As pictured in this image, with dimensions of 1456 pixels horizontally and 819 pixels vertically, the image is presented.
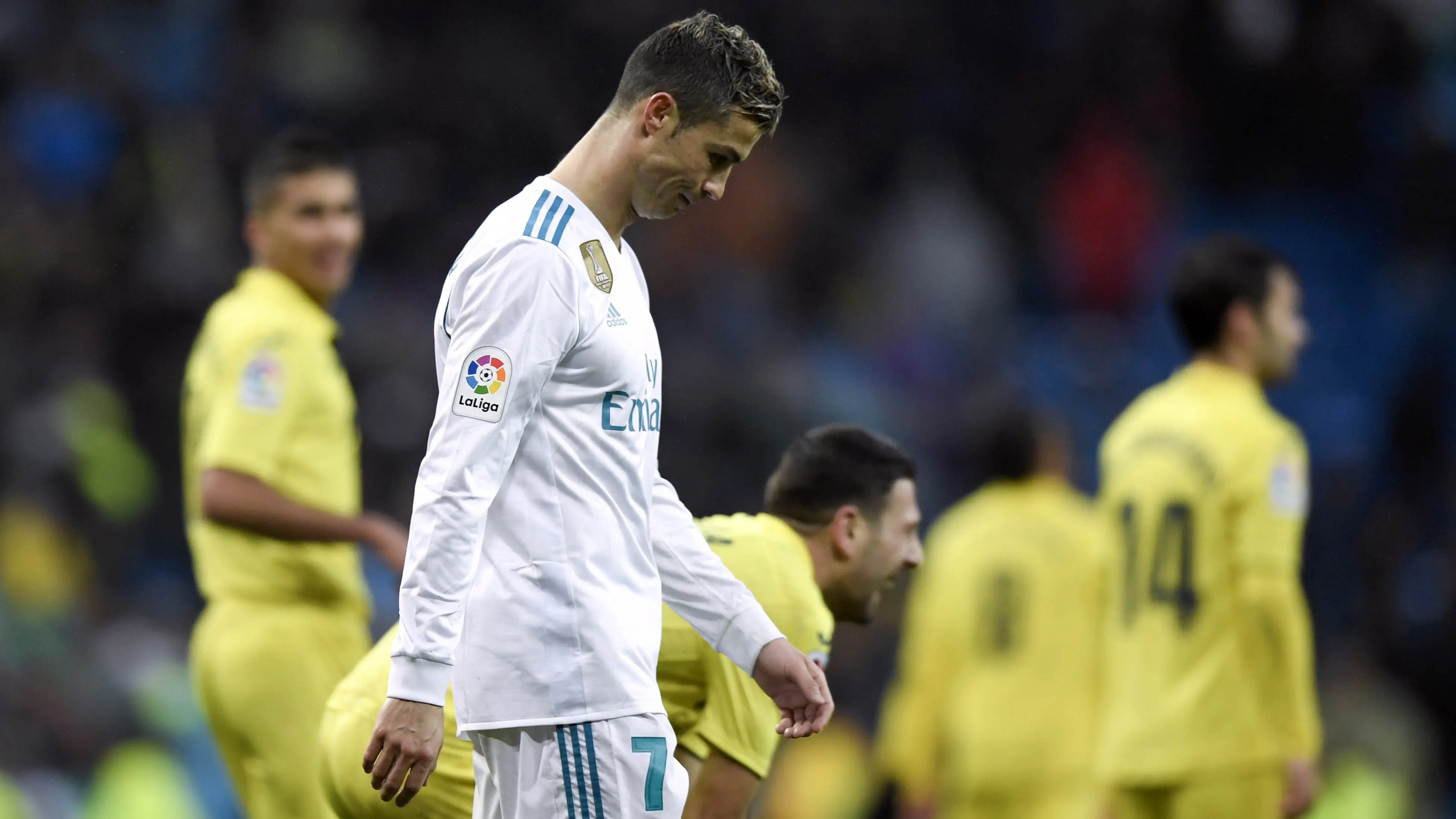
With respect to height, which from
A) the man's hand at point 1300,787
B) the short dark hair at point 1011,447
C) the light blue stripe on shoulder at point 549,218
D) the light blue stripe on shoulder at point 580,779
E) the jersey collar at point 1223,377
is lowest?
the light blue stripe on shoulder at point 580,779

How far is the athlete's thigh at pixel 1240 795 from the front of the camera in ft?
17.7

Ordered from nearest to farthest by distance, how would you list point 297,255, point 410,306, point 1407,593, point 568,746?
point 568,746
point 297,255
point 1407,593
point 410,306

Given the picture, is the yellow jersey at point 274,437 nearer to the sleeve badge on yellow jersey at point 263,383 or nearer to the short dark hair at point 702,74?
the sleeve badge on yellow jersey at point 263,383

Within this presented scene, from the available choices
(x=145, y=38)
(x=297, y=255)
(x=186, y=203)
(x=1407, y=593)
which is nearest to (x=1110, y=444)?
(x=297, y=255)

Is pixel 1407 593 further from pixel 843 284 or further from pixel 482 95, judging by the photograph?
pixel 482 95

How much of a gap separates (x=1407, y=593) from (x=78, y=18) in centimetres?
1065

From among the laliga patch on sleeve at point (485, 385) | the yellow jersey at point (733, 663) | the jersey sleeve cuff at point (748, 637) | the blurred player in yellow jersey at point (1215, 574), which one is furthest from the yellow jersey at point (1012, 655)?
the laliga patch on sleeve at point (485, 385)

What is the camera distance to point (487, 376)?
9.08 ft

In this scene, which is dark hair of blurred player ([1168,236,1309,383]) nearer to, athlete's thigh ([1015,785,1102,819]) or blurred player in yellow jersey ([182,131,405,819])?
athlete's thigh ([1015,785,1102,819])

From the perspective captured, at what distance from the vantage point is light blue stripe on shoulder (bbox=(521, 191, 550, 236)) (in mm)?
2867

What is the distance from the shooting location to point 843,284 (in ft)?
42.5

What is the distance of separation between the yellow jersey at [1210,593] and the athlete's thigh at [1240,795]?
45 millimetres

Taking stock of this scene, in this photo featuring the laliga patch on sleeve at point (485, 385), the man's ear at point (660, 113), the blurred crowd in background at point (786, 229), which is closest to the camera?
the laliga patch on sleeve at point (485, 385)

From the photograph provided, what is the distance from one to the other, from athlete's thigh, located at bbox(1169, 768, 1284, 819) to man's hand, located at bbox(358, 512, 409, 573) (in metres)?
2.51
